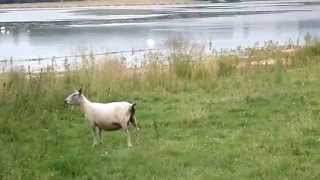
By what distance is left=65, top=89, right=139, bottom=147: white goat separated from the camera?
10.7 meters

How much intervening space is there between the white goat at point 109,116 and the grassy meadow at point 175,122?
0.99 ft

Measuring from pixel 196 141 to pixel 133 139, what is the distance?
3.23 feet

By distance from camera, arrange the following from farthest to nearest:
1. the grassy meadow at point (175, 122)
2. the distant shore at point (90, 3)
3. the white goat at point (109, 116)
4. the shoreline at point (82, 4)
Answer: the distant shore at point (90, 3)
the shoreline at point (82, 4)
the white goat at point (109, 116)
the grassy meadow at point (175, 122)

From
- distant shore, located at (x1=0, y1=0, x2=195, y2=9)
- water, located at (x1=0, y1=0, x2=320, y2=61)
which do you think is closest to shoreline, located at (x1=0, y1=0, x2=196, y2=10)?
distant shore, located at (x1=0, y1=0, x2=195, y2=9)

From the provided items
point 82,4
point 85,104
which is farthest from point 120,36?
point 82,4

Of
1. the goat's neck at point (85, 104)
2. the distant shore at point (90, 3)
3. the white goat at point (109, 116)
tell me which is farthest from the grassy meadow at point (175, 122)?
the distant shore at point (90, 3)

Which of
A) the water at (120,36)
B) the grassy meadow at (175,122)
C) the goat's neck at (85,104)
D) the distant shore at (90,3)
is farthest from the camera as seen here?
the distant shore at (90,3)

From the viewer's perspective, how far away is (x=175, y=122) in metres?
12.8

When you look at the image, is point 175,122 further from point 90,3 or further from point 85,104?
point 90,3

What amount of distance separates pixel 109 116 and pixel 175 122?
223 centimetres

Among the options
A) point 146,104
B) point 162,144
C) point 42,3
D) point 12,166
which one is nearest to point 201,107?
Result: point 146,104

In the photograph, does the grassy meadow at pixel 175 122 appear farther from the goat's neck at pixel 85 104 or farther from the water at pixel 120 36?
the water at pixel 120 36

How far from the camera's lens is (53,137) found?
38.8ft

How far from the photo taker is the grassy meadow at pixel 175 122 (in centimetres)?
932
